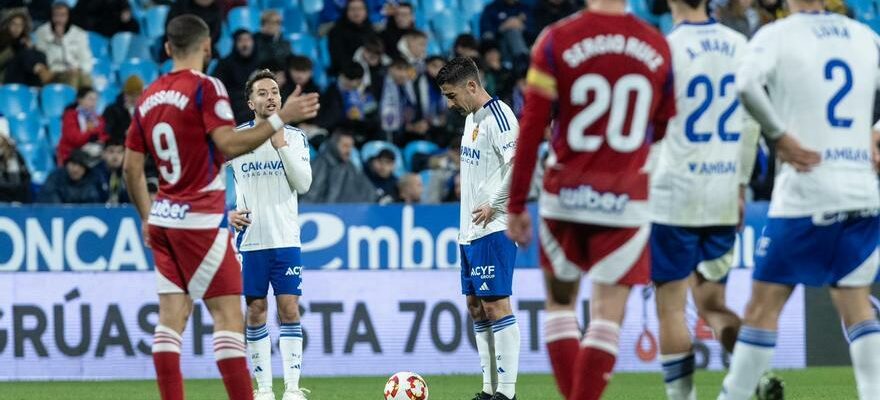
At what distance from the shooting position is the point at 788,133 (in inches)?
281

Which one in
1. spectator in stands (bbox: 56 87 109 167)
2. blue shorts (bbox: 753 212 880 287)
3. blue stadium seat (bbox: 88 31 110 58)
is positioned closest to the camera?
blue shorts (bbox: 753 212 880 287)

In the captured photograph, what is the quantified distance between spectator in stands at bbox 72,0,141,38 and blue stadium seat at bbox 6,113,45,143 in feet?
5.33

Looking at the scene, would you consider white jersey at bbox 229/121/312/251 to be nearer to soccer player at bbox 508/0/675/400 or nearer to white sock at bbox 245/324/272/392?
white sock at bbox 245/324/272/392

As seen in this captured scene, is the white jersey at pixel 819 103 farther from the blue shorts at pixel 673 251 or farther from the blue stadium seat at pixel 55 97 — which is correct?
the blue stadium seat at pixel 55 97

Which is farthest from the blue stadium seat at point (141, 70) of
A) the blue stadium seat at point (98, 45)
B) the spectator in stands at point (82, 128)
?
the spectator in stands at point (82, 128)

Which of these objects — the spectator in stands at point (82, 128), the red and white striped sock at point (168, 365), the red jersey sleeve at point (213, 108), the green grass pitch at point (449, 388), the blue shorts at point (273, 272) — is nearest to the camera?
the red jersey sleeve at point (213, 108)

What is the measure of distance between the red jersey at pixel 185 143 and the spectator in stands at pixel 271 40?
9621 millimetres

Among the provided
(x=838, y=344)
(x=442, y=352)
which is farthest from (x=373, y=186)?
(x=838, y=344)

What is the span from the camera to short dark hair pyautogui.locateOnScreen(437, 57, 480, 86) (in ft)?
33.9

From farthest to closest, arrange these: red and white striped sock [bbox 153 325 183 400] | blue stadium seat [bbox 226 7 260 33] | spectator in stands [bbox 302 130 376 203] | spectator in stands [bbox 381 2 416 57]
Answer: blue stadium seat [bbox 226 7 260 33] → spectator in stands [bbox 381 2 416 57] → spectator in stands [bbox 302 130 376 203] → red and white striped sock [bbox 153 325 183 400]

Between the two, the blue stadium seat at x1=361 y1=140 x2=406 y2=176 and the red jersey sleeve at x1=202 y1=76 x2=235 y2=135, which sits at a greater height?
the red jersey sleeve at x1=202 y1=76 x2=235 y2=135

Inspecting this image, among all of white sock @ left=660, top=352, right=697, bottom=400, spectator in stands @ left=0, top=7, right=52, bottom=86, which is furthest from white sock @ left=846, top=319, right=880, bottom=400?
spectator in stands @ left=0, top=7, right=52, bottom=86

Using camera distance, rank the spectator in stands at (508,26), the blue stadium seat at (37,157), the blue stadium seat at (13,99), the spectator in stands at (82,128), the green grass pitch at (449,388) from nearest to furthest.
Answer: the green grass pitch at (449,388) < the spectator in stands at (82,128) < the blue stadium seat at (37,157) < the blue stadium seat at (13,99) < the spectator in stands at (508,26)

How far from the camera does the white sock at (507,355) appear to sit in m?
10.2
